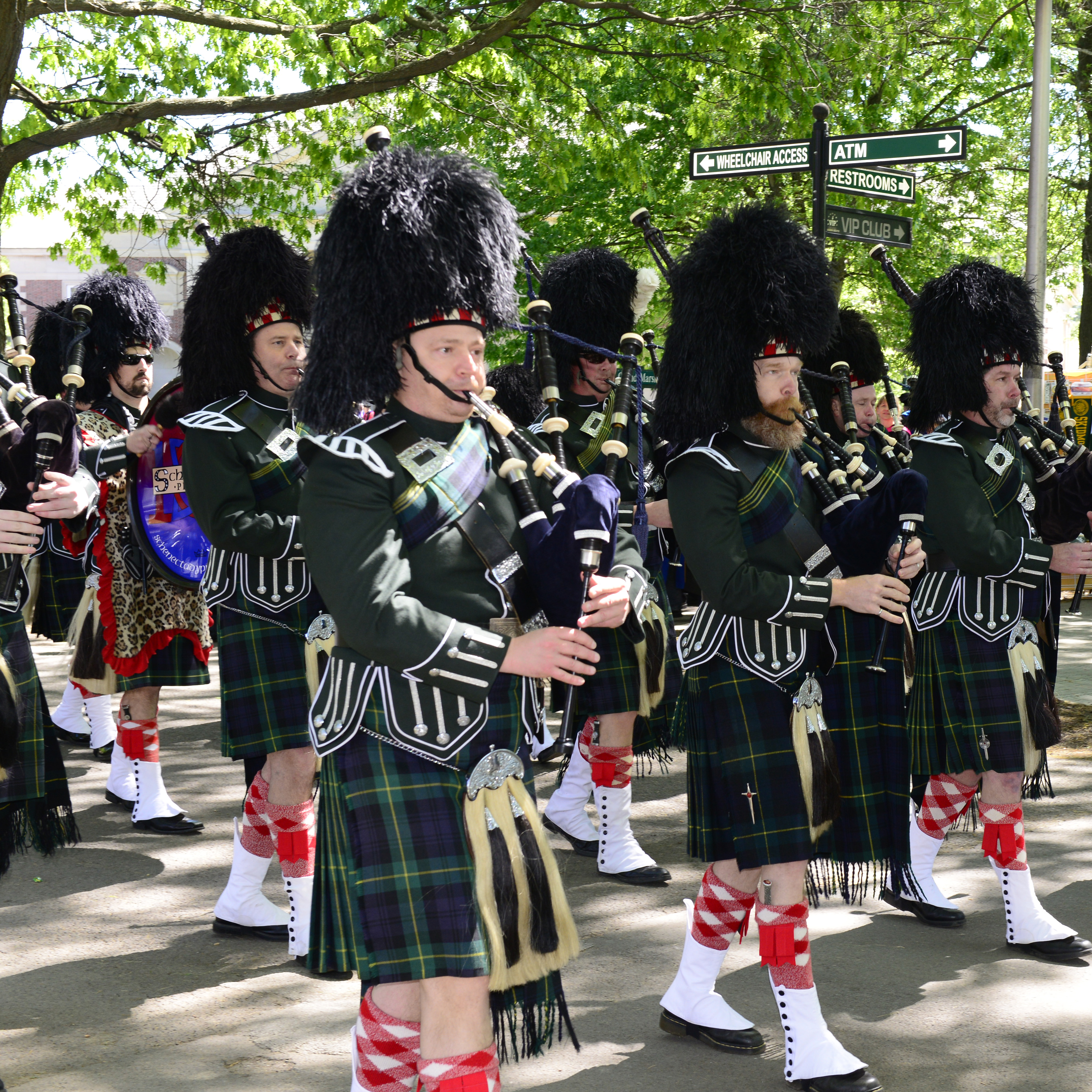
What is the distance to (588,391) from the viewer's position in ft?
18.2

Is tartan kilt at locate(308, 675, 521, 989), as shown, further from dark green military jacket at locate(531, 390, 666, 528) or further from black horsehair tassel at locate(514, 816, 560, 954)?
dark green military jacket at locate(531, 390, 666, 528)

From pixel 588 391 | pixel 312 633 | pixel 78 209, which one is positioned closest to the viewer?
pixel 312 633

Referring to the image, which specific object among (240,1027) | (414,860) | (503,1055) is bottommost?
(240,1027)

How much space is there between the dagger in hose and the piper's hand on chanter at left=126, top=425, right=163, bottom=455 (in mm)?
2659

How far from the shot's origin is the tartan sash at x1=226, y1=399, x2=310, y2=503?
13.7ft

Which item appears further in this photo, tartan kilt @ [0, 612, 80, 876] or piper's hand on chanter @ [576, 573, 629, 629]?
tartan kilt @ [0, 612, 80, 876]

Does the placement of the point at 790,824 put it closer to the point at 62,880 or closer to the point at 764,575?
the point at 764,575

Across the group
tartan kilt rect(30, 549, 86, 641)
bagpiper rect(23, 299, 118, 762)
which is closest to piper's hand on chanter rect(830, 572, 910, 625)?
bagpiper rect(23, 299, 118, 762)

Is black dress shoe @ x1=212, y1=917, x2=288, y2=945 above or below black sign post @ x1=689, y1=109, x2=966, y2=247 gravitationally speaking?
below

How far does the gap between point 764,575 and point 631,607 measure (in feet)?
1.63

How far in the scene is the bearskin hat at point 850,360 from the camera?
534 centimetres

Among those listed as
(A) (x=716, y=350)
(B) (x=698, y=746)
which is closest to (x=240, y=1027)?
(B) (x=698, y=746)

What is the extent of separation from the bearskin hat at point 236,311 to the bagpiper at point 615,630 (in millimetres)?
912

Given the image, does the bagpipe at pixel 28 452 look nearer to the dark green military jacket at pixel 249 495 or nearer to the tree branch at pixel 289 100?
the dark green military jacket at pixel 249 495
